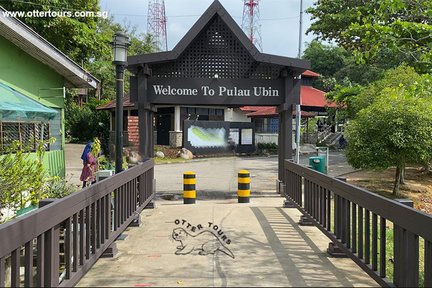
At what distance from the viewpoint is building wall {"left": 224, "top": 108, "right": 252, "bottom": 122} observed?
3291 centimetres

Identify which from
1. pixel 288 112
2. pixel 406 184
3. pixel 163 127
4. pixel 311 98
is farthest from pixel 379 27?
pixel 311 98

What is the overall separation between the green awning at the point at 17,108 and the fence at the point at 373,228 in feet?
19.6

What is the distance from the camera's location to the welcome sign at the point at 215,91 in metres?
10.1

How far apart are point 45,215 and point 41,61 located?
412 inches

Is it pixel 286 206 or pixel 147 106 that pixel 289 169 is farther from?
pixel 147 106

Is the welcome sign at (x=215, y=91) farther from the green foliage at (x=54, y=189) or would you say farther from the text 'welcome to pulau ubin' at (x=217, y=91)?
the green foliage at (x=54, y=189)

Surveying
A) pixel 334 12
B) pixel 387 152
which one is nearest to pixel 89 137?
pixel 334 12

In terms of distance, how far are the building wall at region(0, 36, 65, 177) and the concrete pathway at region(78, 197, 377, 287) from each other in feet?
19.8

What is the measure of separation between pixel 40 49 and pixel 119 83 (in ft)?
16.9

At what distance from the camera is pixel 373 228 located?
13.5 feet

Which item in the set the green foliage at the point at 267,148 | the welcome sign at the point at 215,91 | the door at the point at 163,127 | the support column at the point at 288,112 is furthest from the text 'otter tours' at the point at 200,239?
the green foliage at the point at 267,148

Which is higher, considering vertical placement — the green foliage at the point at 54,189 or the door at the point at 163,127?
the door at the point at 163,127

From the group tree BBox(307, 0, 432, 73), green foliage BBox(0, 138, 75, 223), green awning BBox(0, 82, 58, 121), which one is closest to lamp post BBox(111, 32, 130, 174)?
green foliage BBox(0, 138, 75, 223)

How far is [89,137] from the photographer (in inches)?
1427
